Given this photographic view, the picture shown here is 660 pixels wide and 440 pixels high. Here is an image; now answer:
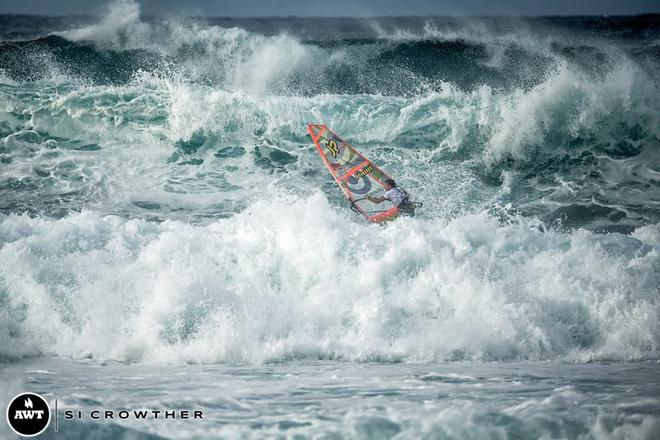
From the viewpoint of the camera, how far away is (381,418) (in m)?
5.82

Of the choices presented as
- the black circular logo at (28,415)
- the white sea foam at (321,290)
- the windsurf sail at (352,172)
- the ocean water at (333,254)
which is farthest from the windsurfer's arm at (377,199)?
the black circular logo at (28,415)

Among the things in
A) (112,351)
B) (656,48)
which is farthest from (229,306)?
(656,48)

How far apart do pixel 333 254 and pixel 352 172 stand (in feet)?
12.0

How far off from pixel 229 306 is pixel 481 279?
10.2ft

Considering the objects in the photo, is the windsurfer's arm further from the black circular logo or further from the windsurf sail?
the black circular logo

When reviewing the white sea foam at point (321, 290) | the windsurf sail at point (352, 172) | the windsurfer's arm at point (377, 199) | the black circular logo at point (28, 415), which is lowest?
the black circular logo at point (28, 415)

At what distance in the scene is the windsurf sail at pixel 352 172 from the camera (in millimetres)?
11227

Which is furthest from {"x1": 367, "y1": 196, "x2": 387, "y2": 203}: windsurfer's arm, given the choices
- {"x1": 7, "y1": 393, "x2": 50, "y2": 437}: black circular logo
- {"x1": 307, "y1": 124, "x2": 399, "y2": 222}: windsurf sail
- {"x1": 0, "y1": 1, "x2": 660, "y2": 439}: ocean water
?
{"x1": 7, "y1": 393, "x2": 50, "y2": 437}: black circular logo

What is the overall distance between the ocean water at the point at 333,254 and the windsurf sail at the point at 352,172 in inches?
14.3

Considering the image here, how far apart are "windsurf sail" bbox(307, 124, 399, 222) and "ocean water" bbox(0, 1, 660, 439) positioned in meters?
0.36

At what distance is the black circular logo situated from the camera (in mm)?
5492

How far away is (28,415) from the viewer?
5680 mm

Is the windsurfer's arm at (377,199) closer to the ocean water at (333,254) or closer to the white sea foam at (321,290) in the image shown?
the ocean water at (333,254)

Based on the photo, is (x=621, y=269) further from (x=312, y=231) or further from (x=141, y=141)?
(x=141, y=141)
